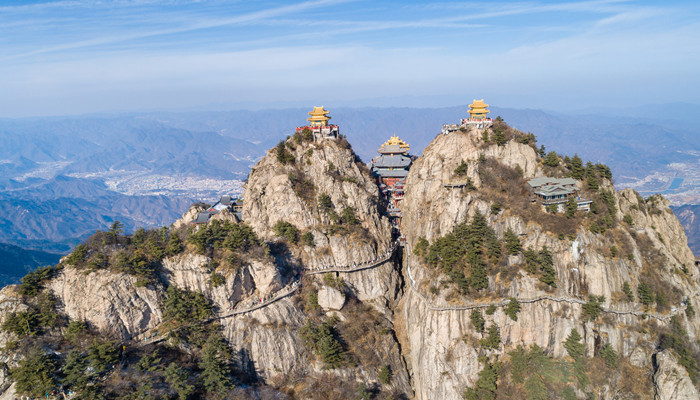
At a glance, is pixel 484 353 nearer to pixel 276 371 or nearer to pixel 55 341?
pixel 276 371

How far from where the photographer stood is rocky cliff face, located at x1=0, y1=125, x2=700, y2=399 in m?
41.8

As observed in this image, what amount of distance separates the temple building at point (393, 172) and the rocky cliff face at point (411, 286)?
16.2 feet

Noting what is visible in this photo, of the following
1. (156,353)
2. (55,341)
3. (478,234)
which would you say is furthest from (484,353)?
(55,341)

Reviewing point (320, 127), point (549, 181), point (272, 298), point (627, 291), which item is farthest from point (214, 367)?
point (549, 181)

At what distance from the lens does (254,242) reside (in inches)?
1980

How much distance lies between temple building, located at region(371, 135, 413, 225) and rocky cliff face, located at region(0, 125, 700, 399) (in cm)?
493

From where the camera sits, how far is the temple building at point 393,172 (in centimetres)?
6206

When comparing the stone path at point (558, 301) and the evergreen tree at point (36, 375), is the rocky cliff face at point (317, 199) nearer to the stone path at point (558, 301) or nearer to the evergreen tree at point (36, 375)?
the stone path at point (558, 301)

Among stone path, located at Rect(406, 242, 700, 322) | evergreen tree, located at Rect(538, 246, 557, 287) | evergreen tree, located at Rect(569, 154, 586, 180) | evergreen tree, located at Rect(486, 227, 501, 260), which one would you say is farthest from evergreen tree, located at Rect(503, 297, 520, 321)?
evergreen tree, located at Rect(569, 154, 586, 180)

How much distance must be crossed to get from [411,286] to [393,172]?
62.0 ft

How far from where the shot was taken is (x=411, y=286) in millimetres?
52062

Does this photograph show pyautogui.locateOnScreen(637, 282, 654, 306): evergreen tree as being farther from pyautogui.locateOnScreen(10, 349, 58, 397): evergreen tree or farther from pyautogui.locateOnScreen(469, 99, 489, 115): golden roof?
pyautogui.locateOnScreen(10, 349, 58, 397): evergreen tree

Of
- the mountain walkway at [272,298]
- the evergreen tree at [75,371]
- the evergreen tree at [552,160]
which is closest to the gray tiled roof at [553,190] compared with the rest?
the evergreen tree at [552,160]

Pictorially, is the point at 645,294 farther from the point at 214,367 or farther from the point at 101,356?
the point at 101,356
